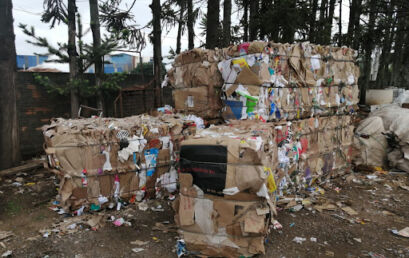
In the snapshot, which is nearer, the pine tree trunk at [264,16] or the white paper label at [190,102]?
the white paper label at [190,102]

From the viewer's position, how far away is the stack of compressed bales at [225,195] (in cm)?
211

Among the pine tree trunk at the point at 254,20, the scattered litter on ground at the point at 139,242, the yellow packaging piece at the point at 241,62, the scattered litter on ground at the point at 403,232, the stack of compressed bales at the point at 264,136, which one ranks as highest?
the pine tree trunk at the point at 254,20

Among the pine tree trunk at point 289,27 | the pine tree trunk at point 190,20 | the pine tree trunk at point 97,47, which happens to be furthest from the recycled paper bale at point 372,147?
the pine tree trunk at point 190,20

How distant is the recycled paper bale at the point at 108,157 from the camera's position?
3027 millimetres

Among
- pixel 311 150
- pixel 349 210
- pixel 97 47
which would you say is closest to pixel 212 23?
pixel 97 47

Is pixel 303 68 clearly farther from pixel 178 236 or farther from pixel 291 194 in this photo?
pixel 178 236

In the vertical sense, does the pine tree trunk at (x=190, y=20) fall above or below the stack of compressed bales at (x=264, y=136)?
above

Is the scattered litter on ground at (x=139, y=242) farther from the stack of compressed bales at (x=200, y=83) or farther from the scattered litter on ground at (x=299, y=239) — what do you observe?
the stack of compressed bales at (x=200, y=83)

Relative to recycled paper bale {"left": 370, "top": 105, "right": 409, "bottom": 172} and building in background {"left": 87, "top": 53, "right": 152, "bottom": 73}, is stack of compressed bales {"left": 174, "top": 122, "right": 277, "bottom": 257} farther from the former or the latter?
building in background {"left": 87, "top": 53, "right": 152, "bottom": 73}

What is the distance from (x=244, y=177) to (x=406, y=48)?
14.7m

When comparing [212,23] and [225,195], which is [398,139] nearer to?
[225,195]

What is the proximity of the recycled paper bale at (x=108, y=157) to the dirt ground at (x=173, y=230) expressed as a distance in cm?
25

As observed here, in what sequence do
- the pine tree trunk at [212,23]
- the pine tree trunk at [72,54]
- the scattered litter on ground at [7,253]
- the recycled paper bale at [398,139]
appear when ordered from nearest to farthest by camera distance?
the scattered litter on ground at [7,253] < the recycled paper bale at [398,139] < the pine tree trunk at [72,54] < the pine tree trunk at [212,23]

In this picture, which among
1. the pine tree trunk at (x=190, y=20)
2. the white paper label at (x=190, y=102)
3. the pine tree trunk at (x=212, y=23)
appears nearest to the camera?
the white paper label at (x=190, y=102)
